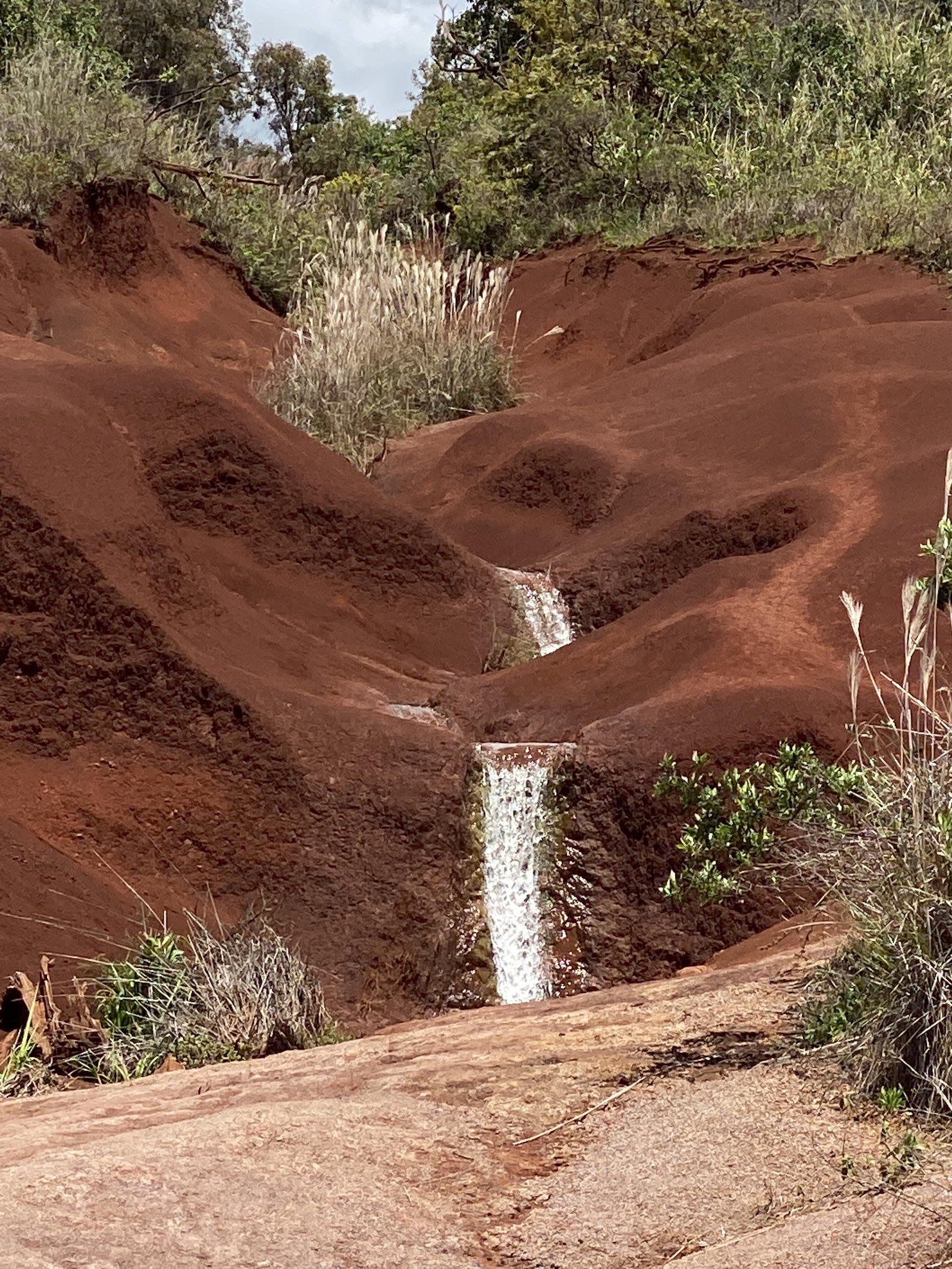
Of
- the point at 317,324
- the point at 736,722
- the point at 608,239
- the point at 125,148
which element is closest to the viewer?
the point at 736,722

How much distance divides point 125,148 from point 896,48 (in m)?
8.65

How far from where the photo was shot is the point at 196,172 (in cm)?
1541

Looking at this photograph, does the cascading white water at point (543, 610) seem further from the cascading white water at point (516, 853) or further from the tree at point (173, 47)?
the tree at point (173, 47)

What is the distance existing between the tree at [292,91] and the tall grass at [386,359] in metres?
16.7

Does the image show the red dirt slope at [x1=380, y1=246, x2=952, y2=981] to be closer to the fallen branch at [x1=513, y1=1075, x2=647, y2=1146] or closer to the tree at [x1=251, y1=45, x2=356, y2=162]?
the fallen branch at [x1=513, y1=1075, x2=647, y2=1146]

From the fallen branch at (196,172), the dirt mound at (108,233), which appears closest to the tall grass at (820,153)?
the fallen branch at (196,172)

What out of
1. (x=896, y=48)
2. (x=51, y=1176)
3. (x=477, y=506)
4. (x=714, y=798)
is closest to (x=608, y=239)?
(x=896, y=48)

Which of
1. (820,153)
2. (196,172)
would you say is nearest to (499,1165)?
(196,172)

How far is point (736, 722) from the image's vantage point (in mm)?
5930

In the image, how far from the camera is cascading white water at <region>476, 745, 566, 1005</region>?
19.9ft

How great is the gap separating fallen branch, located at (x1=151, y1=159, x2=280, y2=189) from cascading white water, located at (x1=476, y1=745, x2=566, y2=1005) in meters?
10.4

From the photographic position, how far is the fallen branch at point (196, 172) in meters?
15.0

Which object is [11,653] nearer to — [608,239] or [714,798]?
[714,798]

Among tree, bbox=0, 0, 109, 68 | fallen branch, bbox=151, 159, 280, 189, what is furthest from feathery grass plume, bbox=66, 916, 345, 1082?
tree, bbox=0, 0, 109, 68
